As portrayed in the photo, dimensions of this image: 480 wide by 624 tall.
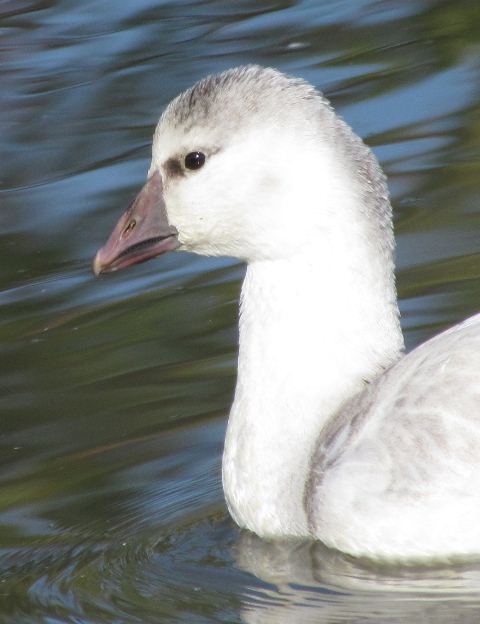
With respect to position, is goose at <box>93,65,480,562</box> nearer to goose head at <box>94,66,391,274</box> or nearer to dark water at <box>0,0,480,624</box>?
goose head at <box>94,66,391,274</box>

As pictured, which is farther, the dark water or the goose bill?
the goose bill

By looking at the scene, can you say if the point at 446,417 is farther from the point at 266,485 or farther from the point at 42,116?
the point at 42,116

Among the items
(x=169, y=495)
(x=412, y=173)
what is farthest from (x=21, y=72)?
(x=169, y=495)

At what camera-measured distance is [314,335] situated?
20.0ft

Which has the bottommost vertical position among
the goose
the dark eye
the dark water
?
the dark water

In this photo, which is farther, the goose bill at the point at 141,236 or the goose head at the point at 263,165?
the goose bill at the point at 141,236

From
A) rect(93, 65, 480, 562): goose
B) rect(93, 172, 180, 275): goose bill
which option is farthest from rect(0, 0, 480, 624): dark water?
rect(93, 172, 180, 275): goose bill

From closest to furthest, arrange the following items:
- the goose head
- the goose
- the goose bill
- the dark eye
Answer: the goose → the goose head → the dark eye → the goose bill

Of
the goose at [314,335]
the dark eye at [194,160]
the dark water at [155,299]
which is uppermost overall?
the dark eye at [194,160]

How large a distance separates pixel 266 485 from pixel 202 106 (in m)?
1.32

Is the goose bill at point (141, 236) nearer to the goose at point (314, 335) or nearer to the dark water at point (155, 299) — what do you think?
the goose at point (314, 335)

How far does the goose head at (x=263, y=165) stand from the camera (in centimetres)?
588

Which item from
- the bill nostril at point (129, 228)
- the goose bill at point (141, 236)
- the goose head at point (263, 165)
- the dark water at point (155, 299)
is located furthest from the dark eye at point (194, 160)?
the dark water at point (155, 299)

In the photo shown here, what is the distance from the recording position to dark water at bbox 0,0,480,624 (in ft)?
19.6
